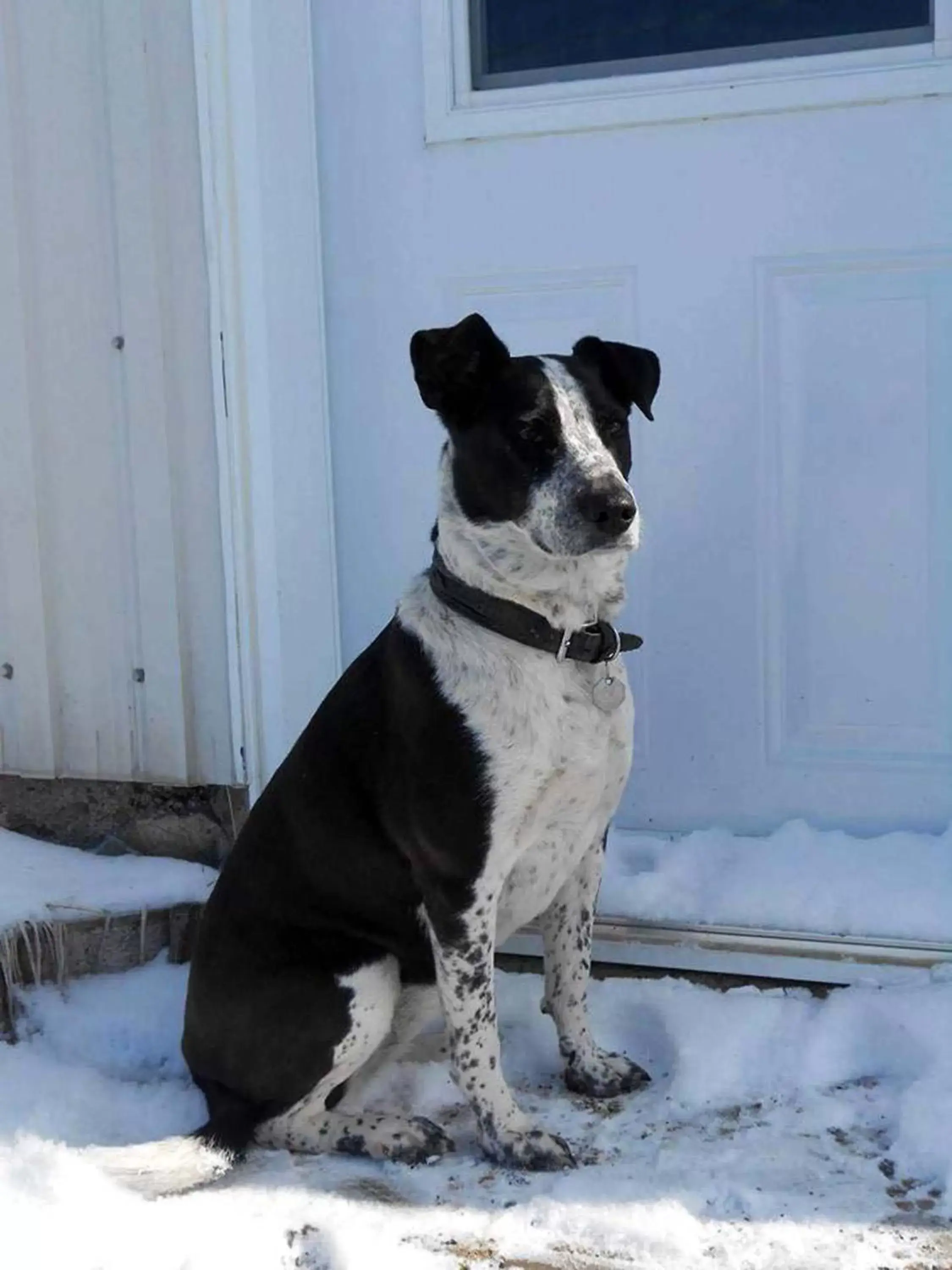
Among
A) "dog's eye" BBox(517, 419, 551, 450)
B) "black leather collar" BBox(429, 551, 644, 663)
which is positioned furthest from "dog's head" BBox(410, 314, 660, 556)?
"black leather collar" BBox(429, 551, 644, 663)

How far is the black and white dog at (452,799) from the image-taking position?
Answer: 2449mm

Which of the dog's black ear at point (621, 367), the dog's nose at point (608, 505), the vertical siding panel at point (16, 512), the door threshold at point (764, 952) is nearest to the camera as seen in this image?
the dog's nose at point (608, 505)

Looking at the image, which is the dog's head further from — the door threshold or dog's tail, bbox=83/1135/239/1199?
dog's tail, bbox=83/1135/239/1199

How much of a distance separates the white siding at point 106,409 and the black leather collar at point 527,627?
1071 mm

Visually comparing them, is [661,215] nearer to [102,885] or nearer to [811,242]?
[811,242]

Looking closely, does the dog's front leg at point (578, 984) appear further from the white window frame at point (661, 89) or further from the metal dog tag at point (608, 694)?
the white window frame at point (661, 89)

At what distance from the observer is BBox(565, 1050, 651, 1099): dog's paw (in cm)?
273

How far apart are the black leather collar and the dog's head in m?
0.12

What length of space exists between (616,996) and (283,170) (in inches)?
72.3

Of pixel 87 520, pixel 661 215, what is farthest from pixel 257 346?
pixel 661 215

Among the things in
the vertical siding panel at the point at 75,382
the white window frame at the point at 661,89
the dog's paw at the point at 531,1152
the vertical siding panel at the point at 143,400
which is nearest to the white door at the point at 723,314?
the white window frame at the point at 661,89

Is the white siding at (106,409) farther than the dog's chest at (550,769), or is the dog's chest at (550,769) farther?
the white siding at (106,409)

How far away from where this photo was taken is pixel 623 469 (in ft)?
8.34

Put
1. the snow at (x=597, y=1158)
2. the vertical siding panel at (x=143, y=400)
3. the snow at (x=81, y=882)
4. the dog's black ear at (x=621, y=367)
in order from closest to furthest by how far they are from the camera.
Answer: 1. the snow at (x=597, y=1158)
2. the dog's black ear at (x=621, y=367)
3. the snow at (x=81, y=882)
4. the vertical siding panel at (x=143, y=400)
